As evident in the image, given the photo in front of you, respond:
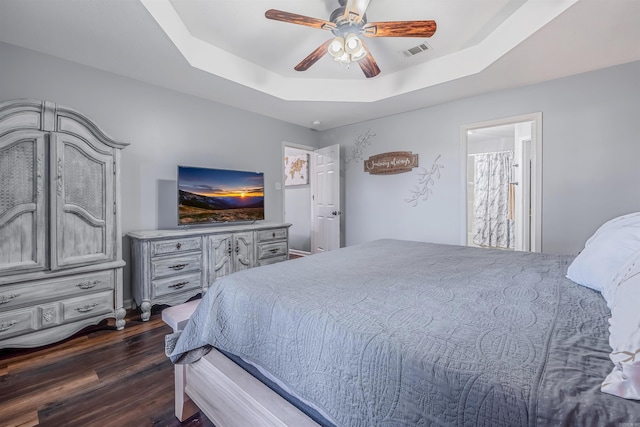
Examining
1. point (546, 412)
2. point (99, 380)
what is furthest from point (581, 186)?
point (99, 380)

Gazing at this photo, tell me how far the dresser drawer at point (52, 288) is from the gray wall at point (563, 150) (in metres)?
3.67

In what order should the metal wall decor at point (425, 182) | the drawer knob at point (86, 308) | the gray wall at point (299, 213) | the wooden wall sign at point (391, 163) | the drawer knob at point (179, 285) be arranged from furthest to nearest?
the gray wall at point (299, 213), the wooden wall sign at point (391, 163), the metal wall decor at point (425, 182), the drawer knob at point (179, 285), the drawer knob at point (86, 308)

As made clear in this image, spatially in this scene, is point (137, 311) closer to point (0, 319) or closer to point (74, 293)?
point (74, 293)

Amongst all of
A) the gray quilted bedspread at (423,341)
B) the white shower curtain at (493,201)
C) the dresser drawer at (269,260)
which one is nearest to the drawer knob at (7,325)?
the gray quilted bedspread at (423,341)

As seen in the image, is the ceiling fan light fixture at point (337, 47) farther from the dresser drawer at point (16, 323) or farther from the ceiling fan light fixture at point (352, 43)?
the dresser drawer at point (16, 323)

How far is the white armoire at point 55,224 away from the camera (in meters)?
2.03

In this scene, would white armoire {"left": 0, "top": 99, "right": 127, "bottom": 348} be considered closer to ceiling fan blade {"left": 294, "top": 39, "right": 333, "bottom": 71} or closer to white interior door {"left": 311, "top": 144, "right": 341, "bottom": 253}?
ceiling fan blade {"left": 294, "top": 39, "right": 333, "bottom": 71}

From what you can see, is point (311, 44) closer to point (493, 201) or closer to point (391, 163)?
point (391, 163)

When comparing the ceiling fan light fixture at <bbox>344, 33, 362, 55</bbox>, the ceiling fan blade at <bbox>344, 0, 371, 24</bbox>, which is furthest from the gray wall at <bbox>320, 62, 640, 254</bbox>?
the ceiling fan blade at <bbox>344, 0, 371, 24</bbox>

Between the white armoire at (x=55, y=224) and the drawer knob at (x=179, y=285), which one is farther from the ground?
the white armoire at (x=55, y=224)

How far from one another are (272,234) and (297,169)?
108 inches

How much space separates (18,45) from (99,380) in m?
2.82

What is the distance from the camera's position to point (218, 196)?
3.51 metres

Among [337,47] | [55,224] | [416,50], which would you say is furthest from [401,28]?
[55,224]
